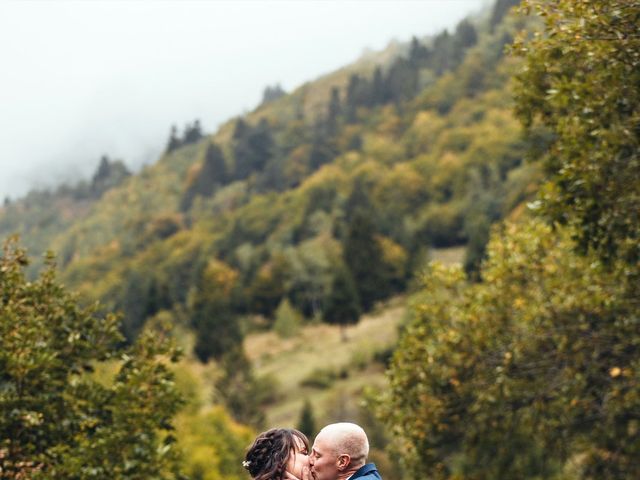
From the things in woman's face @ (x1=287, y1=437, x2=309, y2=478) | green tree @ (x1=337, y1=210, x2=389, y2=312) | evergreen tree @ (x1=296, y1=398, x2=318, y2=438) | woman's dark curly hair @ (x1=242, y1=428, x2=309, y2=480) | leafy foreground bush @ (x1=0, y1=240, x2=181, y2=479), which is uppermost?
woman's dark curly hair @ (x1=242, y1=428, x2=309, y2=480)

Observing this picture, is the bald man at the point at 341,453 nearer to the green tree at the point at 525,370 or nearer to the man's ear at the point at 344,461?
the man's ear at the point at 344,461

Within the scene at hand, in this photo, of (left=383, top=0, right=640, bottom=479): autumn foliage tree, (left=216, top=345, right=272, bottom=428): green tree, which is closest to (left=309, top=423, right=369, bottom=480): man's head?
(left=383, top=0, right=640, bottom=479): autumn foliage tree

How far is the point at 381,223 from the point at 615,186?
132990 mm

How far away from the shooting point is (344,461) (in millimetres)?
5617

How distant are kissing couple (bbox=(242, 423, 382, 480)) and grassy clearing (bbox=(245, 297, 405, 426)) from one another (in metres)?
55.7

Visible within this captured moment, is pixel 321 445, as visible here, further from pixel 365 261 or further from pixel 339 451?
pixel 365 261

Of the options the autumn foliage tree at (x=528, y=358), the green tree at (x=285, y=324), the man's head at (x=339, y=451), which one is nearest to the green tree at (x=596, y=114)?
the autumn foliage tree at (x=528, y=358)

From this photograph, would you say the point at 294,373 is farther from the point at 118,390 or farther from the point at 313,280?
the point at 118,390

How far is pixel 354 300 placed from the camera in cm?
10331

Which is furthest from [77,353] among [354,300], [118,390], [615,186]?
[354,300]

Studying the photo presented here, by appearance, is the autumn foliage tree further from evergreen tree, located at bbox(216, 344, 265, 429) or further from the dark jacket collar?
evergreen tree, located at bbox(216, 344, 265, 429)

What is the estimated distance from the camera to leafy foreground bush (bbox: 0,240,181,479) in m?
11.3

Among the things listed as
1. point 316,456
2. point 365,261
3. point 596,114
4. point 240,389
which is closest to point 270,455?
point 316,456

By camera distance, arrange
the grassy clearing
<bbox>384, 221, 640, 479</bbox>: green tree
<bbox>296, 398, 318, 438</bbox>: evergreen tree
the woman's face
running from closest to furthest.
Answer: the woman's face
<bbox>384, 221, 640, 479</bbox>: green tree
<bbox>296, 398, 318, 438</bbox>: evergreen tree
the grassy clearing
